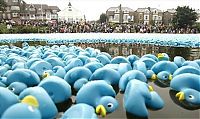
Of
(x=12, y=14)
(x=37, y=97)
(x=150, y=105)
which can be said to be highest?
(x=12, y=14)

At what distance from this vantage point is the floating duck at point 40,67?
7070mm

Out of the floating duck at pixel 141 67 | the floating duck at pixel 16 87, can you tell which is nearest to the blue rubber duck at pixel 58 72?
the floating duck at pixel 16 87

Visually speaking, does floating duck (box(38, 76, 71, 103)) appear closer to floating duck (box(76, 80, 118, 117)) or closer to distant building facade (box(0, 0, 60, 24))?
floating duck (box(76, 80, 118, 117))

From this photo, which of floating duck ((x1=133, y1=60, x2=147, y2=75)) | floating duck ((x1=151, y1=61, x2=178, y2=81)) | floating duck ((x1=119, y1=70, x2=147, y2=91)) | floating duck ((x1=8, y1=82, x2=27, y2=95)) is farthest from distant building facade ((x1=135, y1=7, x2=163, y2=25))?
floating duck ((x1=8, y1=82, x2=27, y2=95))

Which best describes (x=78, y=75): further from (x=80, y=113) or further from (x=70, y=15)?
(x=70, y=15)

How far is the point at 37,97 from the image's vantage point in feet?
14.3

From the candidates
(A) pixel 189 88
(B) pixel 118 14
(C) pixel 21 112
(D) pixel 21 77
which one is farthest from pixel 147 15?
(C) pixel 21 112

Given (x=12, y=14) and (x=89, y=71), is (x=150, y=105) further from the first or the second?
(x=12, y=14)

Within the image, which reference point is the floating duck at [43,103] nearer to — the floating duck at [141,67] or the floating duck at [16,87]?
the floating duck at [16,87]

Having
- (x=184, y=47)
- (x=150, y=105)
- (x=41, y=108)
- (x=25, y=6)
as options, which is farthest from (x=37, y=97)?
(x=25, y=6)

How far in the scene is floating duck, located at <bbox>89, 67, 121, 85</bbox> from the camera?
6.25 metres

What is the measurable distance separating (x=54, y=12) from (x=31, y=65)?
58482 millimetres

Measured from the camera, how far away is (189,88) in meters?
5.72

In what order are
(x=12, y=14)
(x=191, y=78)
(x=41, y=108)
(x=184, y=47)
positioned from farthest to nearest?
(x=12, y=14), (x=184, y=47), (x=191, y=78), (x=41, y=108)
